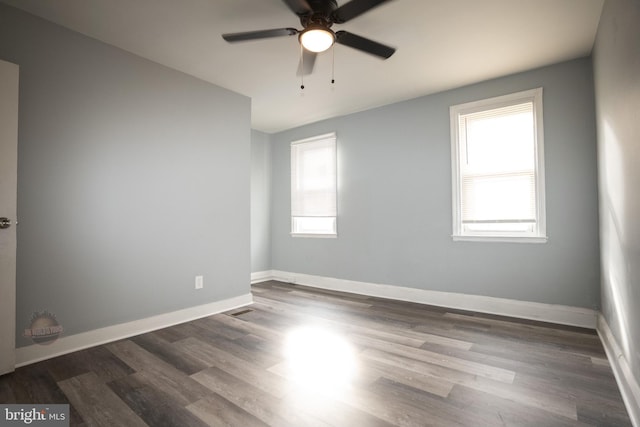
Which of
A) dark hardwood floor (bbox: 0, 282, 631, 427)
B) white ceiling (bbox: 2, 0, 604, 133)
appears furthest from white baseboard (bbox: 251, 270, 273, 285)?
white ceiling (bbox: 2, 0, 604, 133)

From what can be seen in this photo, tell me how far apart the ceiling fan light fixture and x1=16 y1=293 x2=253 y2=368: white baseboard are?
2732 mm

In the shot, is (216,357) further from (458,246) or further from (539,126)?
(539,126)

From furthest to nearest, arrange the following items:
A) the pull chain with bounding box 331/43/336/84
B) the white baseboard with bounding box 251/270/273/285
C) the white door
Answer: the white baseboard with bounding box 251/270/273/285, the pull chain with bounding box 331/43/336/84, the white door

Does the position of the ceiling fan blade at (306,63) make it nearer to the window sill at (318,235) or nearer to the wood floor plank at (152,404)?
the window sill at (318,235)

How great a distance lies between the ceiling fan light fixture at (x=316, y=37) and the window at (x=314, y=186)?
262 centimetres

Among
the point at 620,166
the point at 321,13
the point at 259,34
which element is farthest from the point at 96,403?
the point at 620,166

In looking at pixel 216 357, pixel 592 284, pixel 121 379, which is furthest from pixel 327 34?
pixel 592 284

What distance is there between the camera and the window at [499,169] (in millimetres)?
3201

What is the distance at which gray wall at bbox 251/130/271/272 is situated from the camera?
17.5 ft

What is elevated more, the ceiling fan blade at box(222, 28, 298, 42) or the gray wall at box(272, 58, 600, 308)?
the ceiling fan blade at box(222, 28, 298, 42)

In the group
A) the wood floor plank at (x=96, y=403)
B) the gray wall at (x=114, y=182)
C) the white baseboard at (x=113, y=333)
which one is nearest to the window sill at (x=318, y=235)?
the gray wall at (x=114, y=182)

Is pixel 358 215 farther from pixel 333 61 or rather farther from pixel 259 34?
pixel 259 34

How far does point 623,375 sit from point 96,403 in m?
3.02

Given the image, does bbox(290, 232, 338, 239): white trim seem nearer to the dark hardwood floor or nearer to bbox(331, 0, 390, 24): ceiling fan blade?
the dark hardwood floor
